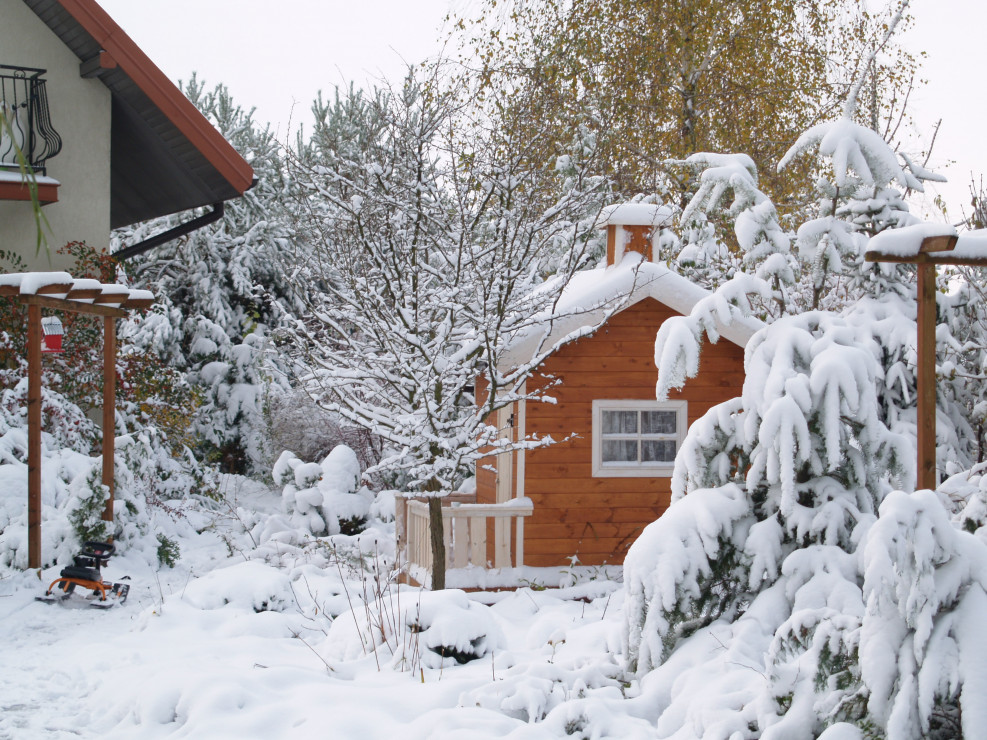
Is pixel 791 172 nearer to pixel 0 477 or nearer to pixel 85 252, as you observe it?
pixel 85 252

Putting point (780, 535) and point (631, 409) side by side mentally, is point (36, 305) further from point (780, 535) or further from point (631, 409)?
point (780, 535)

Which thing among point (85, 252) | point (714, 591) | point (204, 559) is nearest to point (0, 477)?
point (204, 559)

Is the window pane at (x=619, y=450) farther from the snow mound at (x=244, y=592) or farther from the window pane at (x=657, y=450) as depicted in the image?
the snow mound at (x=244, y=592)

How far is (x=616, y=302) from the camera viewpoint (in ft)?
30.1

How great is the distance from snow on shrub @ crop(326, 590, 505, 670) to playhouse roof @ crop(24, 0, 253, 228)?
6.41 m

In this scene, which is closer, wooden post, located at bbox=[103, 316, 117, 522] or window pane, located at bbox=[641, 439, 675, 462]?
wooden post, located at bbox=[103, 316, 117, 522]

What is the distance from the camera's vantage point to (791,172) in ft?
60.3

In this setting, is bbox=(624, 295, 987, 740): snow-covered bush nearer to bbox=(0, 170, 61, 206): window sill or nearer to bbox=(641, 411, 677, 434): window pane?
bbox=(641, 411, 677, 434): window pane

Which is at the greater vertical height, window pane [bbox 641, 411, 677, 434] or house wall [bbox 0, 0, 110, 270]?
house wall [bbox 0, 0, 110, 270]

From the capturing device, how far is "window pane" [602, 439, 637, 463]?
9.82 metres

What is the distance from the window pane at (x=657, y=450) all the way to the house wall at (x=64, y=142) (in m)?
6.47

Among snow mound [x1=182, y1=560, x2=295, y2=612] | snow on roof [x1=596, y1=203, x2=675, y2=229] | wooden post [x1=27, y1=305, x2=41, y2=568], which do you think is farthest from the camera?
snow on roof [x1=596, y1=203, x2=675, y2=229]

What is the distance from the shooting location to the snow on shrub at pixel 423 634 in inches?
215

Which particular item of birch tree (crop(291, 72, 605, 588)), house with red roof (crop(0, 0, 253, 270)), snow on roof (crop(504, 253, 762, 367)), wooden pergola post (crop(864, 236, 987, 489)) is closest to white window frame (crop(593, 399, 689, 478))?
snow on roof (crop(504, 253, 762, 367))
